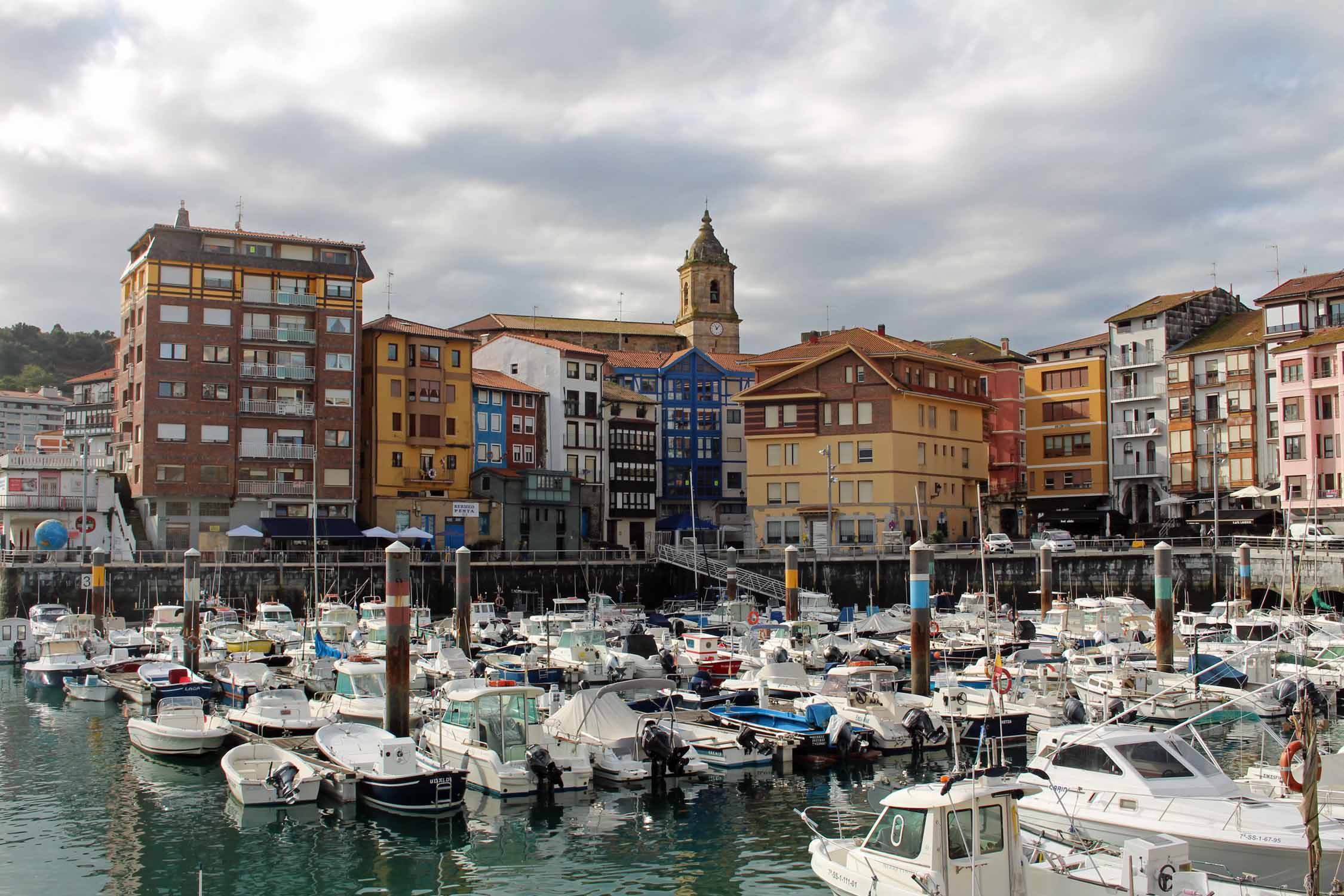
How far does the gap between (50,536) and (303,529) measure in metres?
14.4

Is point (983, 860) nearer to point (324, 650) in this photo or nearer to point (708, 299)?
point (324, 650)

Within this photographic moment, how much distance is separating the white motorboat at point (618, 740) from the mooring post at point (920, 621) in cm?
904

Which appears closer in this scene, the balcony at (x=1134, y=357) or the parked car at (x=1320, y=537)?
the parked car at (x=1320, y=537)

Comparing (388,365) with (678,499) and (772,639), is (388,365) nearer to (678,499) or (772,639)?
(678,499)

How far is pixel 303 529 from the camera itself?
78.0 m

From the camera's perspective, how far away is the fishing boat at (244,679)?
41594 mm

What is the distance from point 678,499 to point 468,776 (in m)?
80.2

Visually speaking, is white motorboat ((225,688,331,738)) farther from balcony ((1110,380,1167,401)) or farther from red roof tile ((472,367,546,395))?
balcony ((1110,380,1167,401))

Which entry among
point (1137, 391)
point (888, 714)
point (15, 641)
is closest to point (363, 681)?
point (888, 714)

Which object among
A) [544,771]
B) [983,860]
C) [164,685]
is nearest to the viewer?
[983,860]

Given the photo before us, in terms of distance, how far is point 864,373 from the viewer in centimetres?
8700

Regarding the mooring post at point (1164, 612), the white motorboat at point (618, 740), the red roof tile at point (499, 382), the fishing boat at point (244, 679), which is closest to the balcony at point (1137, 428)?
the red roof tile at point (499, 382)

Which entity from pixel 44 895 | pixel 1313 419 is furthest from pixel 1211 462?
pixel 44 895

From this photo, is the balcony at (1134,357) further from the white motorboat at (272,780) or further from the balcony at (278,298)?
the white motorboat at (272,780)
